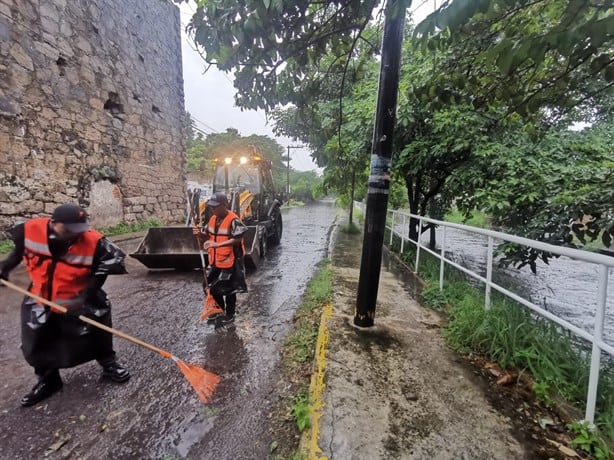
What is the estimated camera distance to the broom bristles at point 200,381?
7.89ft

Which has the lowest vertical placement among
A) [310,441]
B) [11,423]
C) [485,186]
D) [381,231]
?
[11,423]

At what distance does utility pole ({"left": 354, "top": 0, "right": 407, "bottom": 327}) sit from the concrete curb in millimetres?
552

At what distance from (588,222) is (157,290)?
5.45 metres

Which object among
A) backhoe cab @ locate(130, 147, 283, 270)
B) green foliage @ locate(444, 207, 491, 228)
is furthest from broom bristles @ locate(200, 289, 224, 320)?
green foliage @ locate(444, 207, 491, 228)

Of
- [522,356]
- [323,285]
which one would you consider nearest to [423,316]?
[522,356]

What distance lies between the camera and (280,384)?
8.62 feet

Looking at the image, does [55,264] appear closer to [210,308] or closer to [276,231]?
[210,308]

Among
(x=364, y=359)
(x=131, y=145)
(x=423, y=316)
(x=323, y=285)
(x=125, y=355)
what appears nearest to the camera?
(x=364, y=359)

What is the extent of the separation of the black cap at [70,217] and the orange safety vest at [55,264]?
0.15 meters

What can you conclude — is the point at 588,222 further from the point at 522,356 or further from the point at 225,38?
the point at 225,38

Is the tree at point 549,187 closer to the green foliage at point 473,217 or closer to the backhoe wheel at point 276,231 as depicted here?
the green foliage at point 473,217

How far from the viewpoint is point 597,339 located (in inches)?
72.6

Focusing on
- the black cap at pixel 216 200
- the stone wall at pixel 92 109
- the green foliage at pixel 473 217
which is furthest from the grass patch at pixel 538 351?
the stone wall at pixel 92 109

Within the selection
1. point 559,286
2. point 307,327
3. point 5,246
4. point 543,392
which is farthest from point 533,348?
point 5,246
